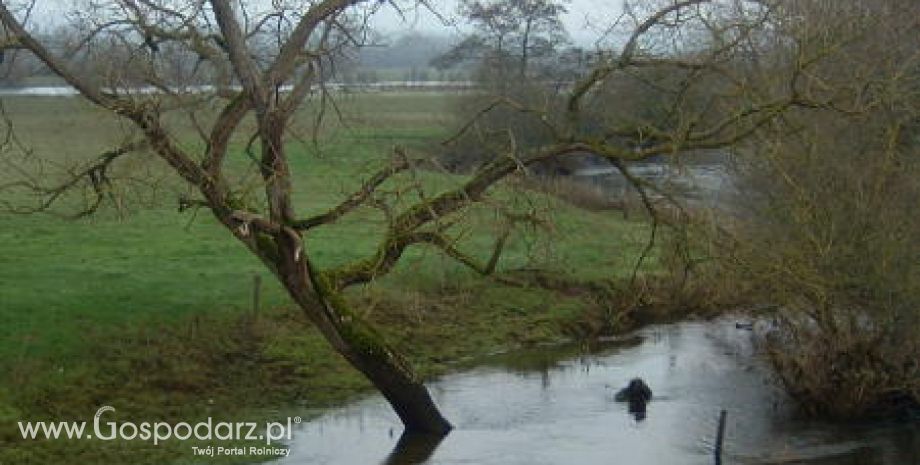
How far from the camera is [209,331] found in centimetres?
2389

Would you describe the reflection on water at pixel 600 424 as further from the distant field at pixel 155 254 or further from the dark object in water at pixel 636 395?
the distant field at pixel 155 254

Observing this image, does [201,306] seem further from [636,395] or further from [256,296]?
[636,395]

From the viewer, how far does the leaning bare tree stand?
683 inches

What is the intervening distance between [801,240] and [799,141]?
78.2 inches

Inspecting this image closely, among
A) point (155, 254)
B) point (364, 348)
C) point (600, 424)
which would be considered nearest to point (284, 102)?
point (364, 348)

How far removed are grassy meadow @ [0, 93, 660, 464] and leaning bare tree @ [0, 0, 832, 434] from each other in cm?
53

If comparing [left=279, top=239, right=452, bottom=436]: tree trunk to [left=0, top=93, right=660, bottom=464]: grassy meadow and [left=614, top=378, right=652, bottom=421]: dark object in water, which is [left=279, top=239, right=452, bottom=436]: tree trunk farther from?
[left=614, top=378, right=652, bottom=421]: dark object in water

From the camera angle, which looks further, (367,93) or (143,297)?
(143,297)

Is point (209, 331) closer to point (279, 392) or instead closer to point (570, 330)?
point (279, 392)

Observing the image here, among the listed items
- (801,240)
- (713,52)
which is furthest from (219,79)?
(801,240)

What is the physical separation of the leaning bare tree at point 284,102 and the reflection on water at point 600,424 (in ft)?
4.56

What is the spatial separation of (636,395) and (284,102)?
8.96m

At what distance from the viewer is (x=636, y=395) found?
22.3m

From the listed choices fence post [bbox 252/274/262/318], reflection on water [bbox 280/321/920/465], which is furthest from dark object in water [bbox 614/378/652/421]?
fence post [bbox 252/274/262/318]
